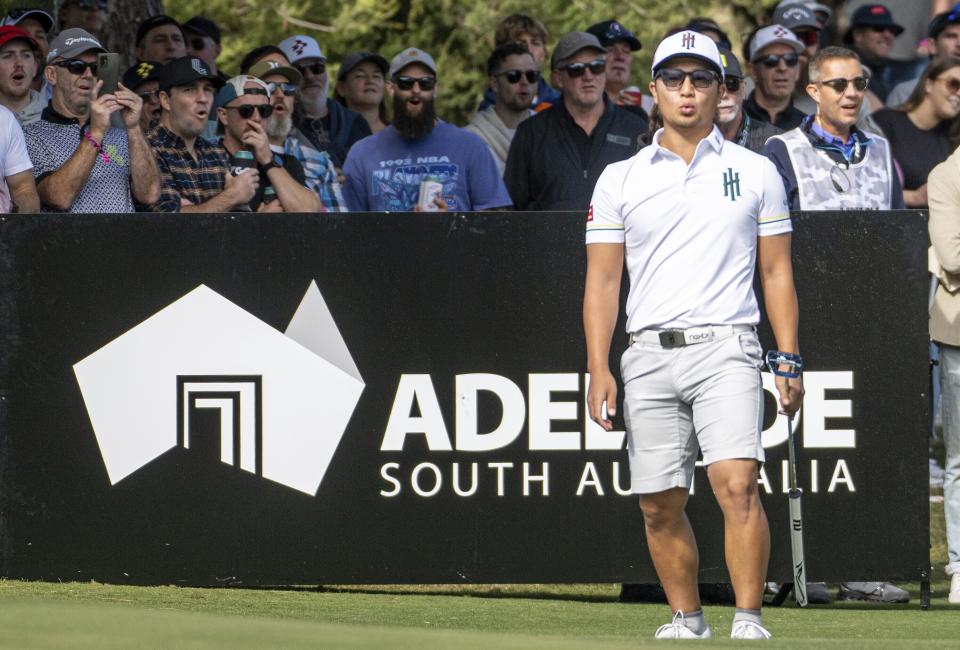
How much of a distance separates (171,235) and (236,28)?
1578cm

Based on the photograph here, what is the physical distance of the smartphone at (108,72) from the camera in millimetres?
8953

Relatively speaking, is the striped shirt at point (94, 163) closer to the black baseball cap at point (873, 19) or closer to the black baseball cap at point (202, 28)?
the black baseball cap at point (202, 28)

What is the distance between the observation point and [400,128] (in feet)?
32.8

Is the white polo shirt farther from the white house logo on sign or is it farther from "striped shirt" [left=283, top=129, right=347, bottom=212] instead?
"striped shirt" [left=283, top=129, right=347, bottom=212]

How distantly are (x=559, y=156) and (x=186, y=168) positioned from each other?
2050 mm

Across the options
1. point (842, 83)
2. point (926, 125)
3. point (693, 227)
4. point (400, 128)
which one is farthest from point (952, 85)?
point (693, 227)

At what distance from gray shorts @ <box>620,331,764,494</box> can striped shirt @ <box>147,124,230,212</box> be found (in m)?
3.24

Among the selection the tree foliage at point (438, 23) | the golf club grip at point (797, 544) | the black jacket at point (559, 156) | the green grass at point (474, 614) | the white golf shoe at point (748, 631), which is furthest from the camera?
the tree foliage at point (438, 23)

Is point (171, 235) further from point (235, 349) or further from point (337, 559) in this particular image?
point (337, 559)

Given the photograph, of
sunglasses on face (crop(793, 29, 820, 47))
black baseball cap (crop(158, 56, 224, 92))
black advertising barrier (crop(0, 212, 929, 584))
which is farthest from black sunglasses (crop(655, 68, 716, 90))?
sunglasses on face (crop(793, 29, 820, 47))

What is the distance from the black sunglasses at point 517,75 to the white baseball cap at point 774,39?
4.36ft

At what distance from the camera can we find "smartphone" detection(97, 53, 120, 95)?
8.95 metres

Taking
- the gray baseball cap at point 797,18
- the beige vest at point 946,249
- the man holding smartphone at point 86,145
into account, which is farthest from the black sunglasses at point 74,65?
the gray baseball cap at point 797,18

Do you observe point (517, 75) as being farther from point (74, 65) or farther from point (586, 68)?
point (74, 65)
